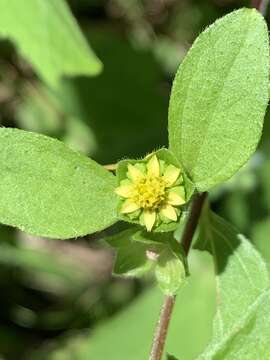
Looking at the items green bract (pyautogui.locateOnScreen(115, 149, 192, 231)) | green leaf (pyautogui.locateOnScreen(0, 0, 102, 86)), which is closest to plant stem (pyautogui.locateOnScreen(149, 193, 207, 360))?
green bract (pyautogui.locateOnScreen(115, 149, 192, 231))

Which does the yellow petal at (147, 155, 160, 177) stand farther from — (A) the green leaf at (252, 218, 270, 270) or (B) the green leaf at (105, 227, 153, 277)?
(A) the green leaf at (252, 218, 270, 270)

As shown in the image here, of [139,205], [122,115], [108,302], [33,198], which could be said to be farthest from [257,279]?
[122,115]

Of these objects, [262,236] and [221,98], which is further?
[262,236]

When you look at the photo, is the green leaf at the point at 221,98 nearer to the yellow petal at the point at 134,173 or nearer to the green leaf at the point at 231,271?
the yellow petal at the point at 134,173

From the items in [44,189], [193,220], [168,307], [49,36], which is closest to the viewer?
[44,189]

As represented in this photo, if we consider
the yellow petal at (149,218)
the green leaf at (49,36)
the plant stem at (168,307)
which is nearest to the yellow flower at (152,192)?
the yellow petal at (149,218)

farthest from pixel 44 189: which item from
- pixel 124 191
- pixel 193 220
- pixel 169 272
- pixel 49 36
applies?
pixel 49 36

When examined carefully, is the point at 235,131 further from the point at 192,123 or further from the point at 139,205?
the point at 139,205

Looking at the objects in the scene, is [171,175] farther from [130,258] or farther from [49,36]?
[49,36]
